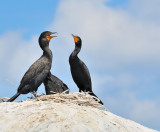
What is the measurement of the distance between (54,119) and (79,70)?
5307mm

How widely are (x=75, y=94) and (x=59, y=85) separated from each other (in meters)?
2.72

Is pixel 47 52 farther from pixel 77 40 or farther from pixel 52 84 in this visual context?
pixel 77 40

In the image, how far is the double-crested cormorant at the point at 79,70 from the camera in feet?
38.1

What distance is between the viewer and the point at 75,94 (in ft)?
26.7

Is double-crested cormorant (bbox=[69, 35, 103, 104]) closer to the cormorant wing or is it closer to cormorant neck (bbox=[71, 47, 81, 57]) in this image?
cormorant neck (bbox=[71, 47, 81, 57])

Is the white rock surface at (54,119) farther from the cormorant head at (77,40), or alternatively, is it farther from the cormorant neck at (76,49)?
the cormorant head at (77,40)

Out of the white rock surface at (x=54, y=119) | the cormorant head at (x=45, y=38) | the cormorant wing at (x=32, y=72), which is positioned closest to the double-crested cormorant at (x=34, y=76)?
the cormorant wing at (x=32, y=72)

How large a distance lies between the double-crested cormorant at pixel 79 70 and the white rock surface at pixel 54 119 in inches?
165

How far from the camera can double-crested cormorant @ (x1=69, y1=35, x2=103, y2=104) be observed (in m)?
11.6

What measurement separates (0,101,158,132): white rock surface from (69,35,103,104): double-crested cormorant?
418cm

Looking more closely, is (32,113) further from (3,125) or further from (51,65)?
(51,65)

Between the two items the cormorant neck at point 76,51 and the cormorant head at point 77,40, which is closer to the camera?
the cormorant neck at point 76,51

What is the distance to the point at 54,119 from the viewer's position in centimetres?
644

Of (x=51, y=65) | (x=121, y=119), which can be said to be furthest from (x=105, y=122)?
(x=51, y=65)
